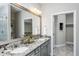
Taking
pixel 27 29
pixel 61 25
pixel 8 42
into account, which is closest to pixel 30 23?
pixel 27 29

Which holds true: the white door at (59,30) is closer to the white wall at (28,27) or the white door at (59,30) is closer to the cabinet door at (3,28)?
the white wall at (28,27)

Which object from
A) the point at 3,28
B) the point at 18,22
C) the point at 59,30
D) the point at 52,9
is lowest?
the point at 59,30

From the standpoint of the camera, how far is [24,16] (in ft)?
8.96

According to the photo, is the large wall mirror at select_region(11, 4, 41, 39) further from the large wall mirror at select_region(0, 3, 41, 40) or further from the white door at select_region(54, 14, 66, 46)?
the white door at select_region(54, 14, 66, 46)

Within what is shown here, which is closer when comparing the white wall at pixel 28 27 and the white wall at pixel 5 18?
the white wall at pixel 5 18

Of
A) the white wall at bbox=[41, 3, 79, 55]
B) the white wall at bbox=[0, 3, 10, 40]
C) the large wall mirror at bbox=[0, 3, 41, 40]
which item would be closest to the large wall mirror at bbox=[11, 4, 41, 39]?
the large wall mirror at bbox=[0, 3, 41, 40]

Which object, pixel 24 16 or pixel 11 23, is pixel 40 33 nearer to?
pixel 24 16

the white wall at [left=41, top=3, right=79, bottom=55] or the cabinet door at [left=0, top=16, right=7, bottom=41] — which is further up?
the white wall at [left=41, top=3, right=79, bottom=55]

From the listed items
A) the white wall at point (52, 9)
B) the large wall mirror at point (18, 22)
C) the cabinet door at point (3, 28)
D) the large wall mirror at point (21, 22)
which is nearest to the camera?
the cabinet door at point (3, 28)

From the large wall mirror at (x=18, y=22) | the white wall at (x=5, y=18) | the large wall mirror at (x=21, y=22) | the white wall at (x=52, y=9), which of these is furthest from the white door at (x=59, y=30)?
the white wall at (x=5, y=18)

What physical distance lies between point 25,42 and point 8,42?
562mm

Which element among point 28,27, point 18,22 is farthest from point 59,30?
point 18,22

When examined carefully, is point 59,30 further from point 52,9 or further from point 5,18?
point 5,18

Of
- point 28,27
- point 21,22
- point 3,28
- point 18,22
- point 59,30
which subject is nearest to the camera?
point 3,28
